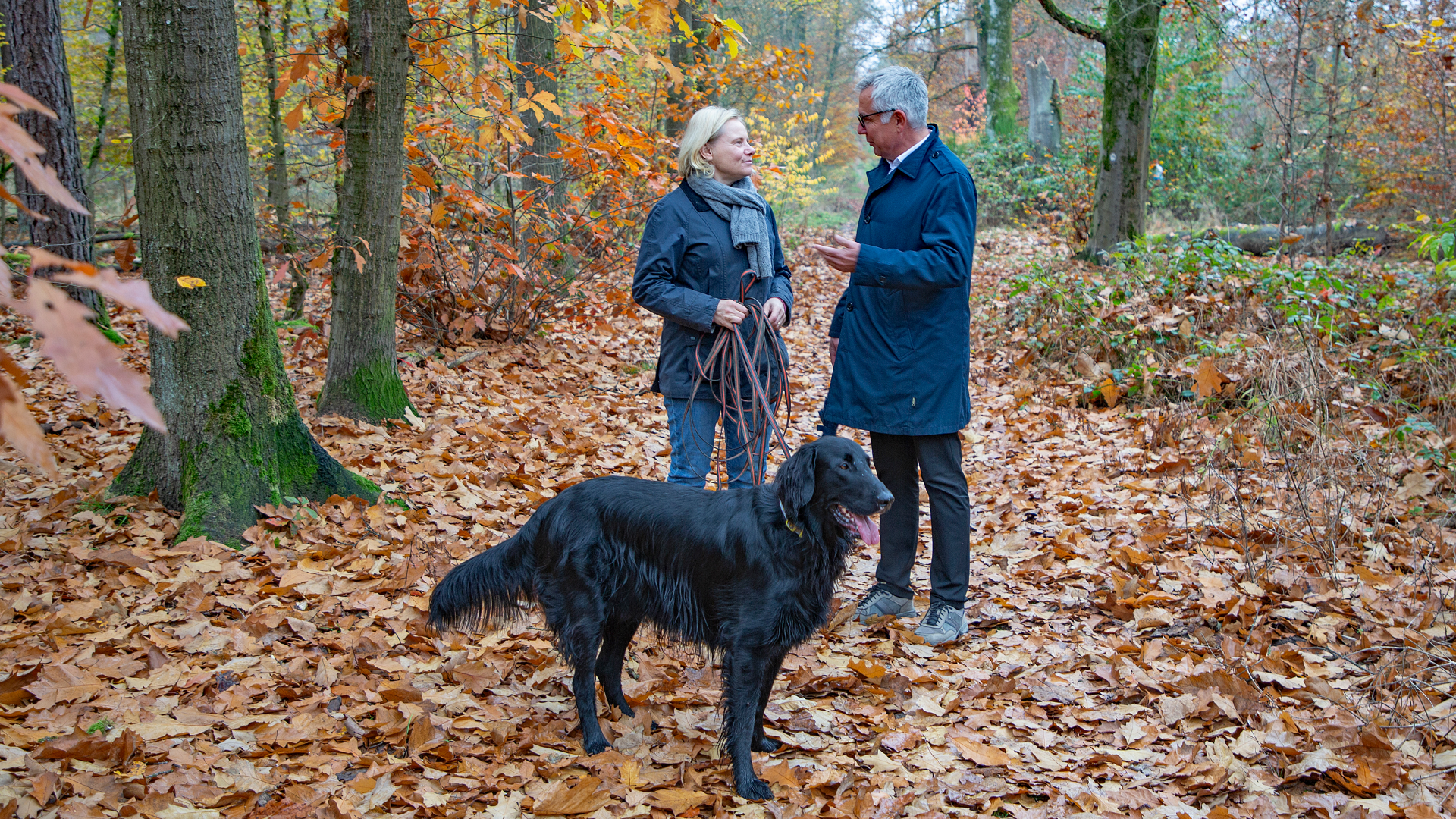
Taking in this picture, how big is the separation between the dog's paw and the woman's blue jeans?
1290 millimetres

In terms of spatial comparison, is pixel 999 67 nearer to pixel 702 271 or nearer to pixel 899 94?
pixel 899 94

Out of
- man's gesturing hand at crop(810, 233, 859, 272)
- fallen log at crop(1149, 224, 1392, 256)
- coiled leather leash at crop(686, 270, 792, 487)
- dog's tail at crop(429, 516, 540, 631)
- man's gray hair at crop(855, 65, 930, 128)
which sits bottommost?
dog's tail at crop(429, 516, 540, 631)

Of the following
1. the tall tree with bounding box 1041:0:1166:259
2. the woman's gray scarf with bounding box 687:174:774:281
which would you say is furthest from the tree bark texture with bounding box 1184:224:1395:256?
the woman's gray scarf with bounding box 687:174:774:281

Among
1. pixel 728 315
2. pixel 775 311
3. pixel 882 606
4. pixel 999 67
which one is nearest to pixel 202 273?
pixel 728 315

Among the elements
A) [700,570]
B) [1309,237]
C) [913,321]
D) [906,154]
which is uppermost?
Answer: [1309,237]

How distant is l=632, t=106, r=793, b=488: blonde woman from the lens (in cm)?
384

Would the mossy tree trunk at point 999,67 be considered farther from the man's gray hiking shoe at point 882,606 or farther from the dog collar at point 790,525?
the dog collar at point 790,525

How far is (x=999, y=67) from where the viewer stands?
2364 centimetres

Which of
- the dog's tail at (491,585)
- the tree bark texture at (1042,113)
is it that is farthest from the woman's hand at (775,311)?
the tree bark texture at (1042,113)

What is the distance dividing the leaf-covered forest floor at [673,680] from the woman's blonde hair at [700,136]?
6.94 ft

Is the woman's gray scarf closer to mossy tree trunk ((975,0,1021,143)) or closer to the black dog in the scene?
the black dog

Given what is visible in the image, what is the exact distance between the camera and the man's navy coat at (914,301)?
3.75m

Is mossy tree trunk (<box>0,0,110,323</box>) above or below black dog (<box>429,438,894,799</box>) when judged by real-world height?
above

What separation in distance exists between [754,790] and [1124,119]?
11224 mm
